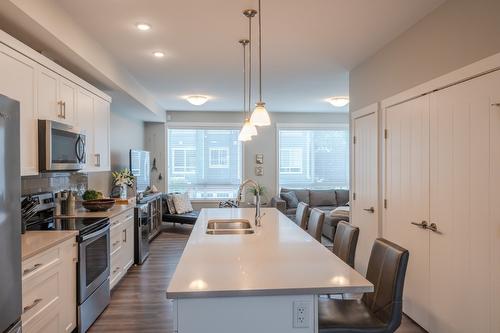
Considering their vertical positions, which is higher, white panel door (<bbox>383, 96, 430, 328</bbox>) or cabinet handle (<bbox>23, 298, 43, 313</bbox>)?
white panel door (<bbox>383, 96, 430, 328</bbox>)

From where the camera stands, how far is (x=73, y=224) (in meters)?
2.97

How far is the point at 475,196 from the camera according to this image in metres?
2.28

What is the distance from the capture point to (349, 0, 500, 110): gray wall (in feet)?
7.18

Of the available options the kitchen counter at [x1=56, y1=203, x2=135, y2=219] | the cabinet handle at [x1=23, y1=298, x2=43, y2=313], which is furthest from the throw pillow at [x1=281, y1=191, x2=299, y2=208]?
the cabinet handle at [x1=23, y1=298, x2=43, y2=313]

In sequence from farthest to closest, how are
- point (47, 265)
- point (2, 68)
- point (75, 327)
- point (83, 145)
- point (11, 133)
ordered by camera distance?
point (83, 145) < point (75, 327) < point (47, 265) < point (2, 68) < point (11, 133)

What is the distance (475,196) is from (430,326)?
3.89 ft

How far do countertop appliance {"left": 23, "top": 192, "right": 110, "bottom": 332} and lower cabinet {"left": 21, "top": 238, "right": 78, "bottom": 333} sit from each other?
3.0 inches

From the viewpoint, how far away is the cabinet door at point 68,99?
115 inches

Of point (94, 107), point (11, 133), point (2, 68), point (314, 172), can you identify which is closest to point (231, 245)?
point (11, 133)

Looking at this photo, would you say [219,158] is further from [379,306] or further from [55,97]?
[379,306]

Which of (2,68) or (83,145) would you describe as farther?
(83,145)

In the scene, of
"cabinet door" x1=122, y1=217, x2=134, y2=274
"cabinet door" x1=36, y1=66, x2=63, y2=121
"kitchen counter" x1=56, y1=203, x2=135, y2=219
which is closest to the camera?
"cabinet door" x1=36, y1=66, x2=63, y2=121

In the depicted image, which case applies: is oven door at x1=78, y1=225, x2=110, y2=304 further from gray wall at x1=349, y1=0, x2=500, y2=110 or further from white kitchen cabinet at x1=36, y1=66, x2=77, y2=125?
gray wall at x1=349, y1=0, x2=500, y2=110

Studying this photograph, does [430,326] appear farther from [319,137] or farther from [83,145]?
[319,137]
